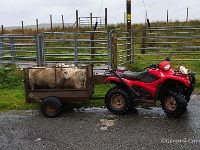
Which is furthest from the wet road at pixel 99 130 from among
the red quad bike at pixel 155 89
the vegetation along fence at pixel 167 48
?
the vegetation along fence at pixel 167 48

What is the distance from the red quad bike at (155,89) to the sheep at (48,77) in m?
1.02

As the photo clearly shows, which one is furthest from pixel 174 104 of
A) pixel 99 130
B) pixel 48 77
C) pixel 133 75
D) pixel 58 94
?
pixel 48 77

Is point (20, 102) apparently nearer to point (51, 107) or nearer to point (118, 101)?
point (51, 107)

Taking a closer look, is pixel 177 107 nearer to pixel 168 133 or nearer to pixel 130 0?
pixel 168 133

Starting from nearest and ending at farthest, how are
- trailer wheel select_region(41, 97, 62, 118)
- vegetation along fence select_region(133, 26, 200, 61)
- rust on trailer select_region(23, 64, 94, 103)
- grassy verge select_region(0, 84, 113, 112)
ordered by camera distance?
trailer wheel select_region(41, 97, 62, 118) < rust on trailer select_region(23, 64, 94, 103) < grassy verge select_region(0, 84, 113, 112) < vegetation along fence select_region(133, 26, 200, 61)

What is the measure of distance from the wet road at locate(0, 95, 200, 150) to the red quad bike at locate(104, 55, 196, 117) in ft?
0.77

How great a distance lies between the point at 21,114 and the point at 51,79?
40.0 inches

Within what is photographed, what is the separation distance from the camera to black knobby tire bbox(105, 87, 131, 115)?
22.0 feet

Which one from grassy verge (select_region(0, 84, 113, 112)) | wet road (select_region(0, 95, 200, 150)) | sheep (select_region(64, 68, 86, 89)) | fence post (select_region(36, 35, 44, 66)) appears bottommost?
wet road (select_region(0, 95, 200, 150))

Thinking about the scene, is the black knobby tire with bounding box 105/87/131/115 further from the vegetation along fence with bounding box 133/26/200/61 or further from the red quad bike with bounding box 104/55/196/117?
the vegetation along fence with bounding box 133/26/200/61

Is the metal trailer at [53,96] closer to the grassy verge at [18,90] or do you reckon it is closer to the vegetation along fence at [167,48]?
the grassy verge at [18,90]

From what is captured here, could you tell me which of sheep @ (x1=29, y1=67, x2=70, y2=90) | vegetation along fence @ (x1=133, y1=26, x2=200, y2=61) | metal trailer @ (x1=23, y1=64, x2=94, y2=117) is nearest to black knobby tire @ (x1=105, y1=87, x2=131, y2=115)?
metal trailer @ (x1=23, y1=64, x2=94, y2=117)

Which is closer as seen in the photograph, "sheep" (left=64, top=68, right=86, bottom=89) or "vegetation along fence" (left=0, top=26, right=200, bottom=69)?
"sheep" (left=64, top=68, right=86, bottom=89)

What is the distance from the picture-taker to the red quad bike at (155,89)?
20.7 ft
